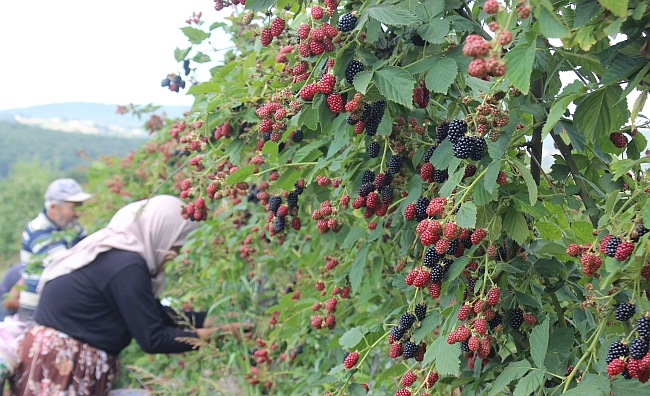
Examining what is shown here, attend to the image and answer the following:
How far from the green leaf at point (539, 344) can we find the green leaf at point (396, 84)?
0.52 metres

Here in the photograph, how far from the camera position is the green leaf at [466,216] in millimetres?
1046

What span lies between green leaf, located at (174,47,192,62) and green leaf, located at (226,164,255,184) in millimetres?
900

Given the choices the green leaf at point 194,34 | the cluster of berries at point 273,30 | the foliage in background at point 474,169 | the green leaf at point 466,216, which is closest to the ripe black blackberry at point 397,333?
the foliage in background at point 474,169

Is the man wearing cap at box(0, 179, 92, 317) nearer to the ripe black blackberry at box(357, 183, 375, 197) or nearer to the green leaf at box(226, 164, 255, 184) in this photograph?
the green leaf at box(226, 164, 255, 184)

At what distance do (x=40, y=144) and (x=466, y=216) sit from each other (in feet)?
113

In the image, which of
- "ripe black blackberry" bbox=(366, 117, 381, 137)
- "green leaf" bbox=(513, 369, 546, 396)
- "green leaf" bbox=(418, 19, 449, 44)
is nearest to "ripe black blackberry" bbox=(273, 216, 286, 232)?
"ripe black blackberry" bbox=(366, 117, 381, 137)

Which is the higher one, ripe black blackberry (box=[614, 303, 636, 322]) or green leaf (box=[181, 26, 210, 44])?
green leaf (box=[181, 26, 210, 44])

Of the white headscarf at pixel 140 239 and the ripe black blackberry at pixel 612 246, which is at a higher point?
the ripe black blackberry at pixel 612 246

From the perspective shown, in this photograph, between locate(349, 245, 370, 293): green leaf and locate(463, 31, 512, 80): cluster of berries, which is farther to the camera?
locate(349, 245, 370, 293): green leaf

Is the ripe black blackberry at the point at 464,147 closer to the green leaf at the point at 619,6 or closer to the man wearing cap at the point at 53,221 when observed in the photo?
the green leaf at the point at 619,6

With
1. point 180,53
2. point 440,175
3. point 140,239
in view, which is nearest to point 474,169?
point 440,175

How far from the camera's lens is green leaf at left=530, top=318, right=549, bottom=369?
1.16 meters

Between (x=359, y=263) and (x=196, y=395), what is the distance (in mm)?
2362

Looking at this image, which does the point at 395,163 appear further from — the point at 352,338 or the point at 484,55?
the point at 484,55
